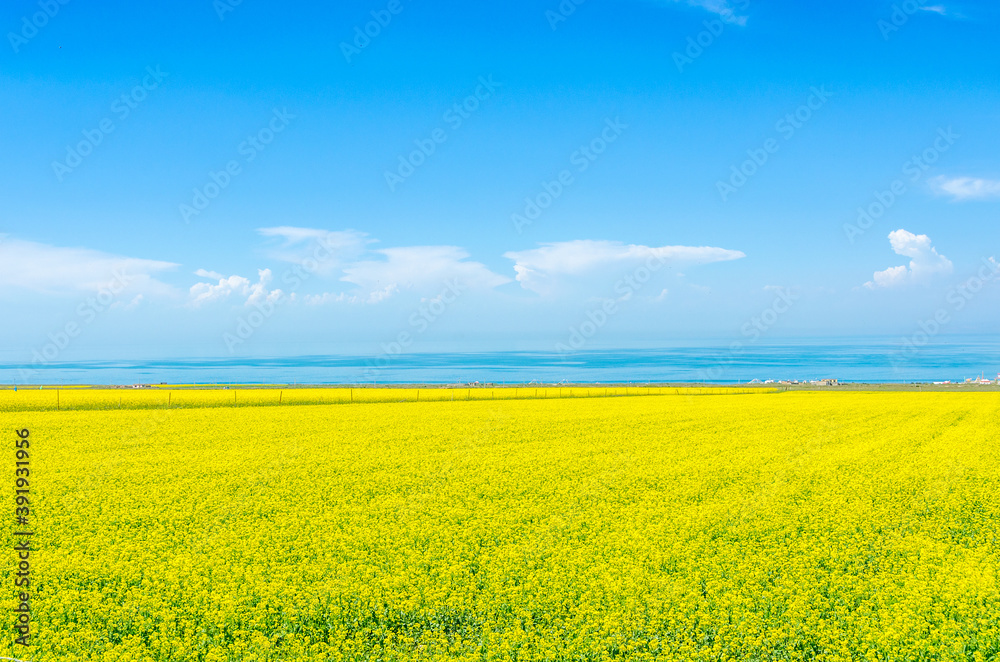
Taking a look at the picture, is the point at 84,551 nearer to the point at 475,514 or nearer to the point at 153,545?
the point at 153,545

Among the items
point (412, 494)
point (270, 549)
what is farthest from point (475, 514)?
point (270, 549)

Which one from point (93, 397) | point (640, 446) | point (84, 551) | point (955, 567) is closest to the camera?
point (955, 567)

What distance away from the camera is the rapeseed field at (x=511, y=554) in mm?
6582

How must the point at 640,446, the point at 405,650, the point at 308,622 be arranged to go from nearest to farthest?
the point at 405,650
the point at 308,622
the point at 640,446

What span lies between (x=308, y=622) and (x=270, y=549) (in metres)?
2.54

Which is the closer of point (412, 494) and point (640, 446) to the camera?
point (412, 494)

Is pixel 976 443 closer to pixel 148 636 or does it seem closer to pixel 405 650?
pixel 405 650

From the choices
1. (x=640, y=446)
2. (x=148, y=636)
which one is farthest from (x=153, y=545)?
(x=640, y=446)

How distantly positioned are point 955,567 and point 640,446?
12.1m

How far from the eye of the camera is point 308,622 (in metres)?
6.96

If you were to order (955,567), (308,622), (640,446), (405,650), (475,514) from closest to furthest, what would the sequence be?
(405,650) → (308,622) → (955,567) → (475,514) → (640,446)

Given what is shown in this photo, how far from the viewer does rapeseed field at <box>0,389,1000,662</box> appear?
21.6 ft

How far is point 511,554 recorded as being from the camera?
8.89 metres

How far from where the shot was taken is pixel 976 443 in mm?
21078
